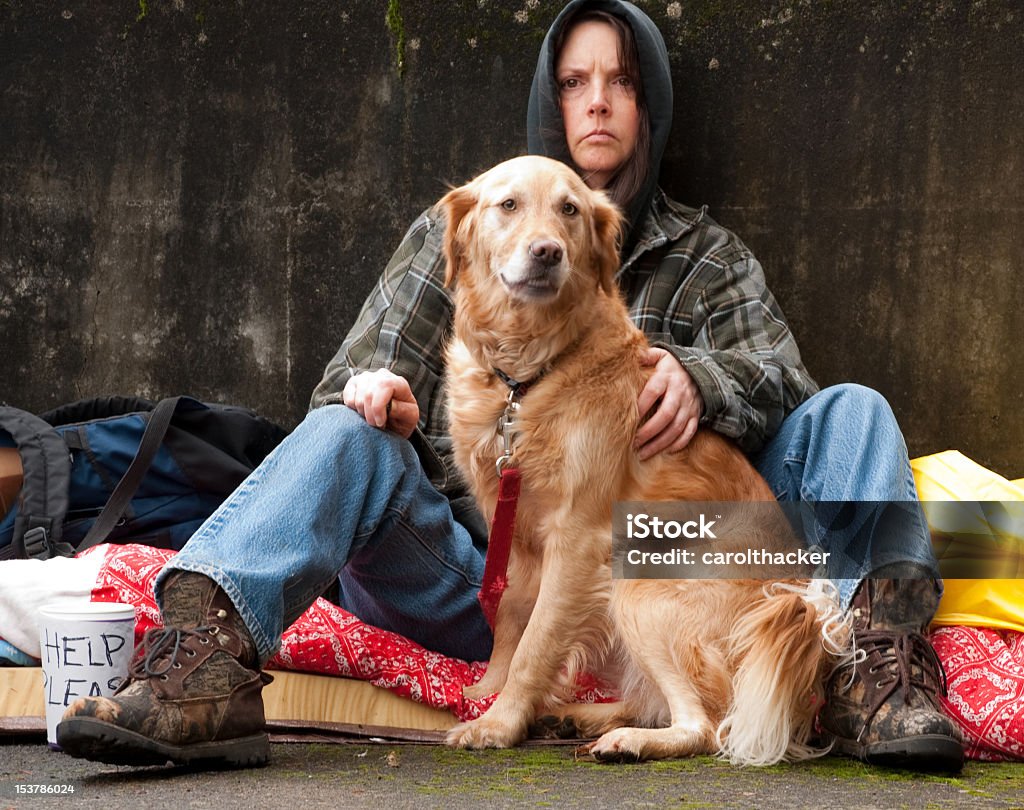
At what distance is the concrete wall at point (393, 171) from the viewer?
3.56 metres

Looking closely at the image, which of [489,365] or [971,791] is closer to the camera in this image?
[971,791]

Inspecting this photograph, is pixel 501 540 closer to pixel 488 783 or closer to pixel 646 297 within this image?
pixel 488 783

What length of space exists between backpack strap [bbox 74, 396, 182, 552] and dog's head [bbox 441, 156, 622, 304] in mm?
844

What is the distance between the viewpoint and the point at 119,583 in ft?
8.81

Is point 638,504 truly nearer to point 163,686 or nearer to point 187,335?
point 163,686

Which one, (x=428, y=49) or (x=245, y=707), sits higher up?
(x=428, y=49)

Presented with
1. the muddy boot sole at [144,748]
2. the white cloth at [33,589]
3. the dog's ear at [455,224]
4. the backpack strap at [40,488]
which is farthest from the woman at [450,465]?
the backpack strap at [40,488]

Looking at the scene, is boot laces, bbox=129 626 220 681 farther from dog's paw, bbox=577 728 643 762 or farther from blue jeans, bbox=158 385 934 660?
dog's paw, bbox=577 728 643 762

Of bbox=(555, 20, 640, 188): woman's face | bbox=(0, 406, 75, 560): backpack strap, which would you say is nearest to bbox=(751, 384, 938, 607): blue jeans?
bbox=(555, 20, 640, 188): woman's face

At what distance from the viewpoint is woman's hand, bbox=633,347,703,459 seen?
2.67 m

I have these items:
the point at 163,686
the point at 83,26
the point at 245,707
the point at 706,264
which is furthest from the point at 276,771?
the point at 83,26

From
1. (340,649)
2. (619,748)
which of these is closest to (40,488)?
(340,649)

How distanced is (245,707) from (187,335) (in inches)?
74.5

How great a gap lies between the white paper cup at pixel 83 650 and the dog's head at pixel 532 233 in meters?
1.15
